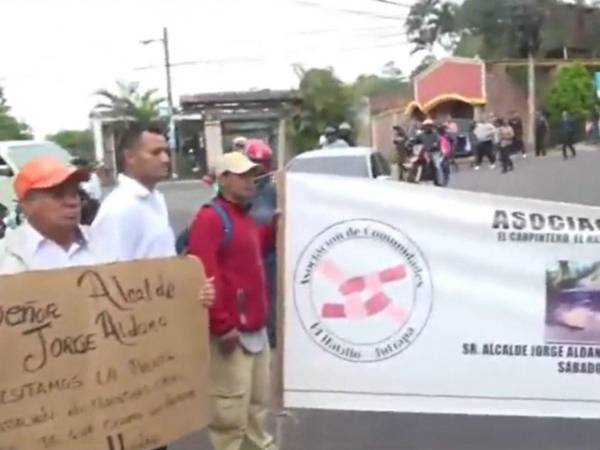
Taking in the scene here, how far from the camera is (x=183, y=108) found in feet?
171

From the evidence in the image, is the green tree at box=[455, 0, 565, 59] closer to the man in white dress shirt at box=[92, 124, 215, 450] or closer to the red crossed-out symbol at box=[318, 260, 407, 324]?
the red crossed-out symbol at box=[318, 260, 407, 324]

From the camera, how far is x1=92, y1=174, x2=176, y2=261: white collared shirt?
17.9 ft

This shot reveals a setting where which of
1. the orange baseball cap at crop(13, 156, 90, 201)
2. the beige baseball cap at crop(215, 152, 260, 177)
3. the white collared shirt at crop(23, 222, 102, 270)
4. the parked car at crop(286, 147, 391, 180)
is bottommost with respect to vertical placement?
the parked car at crop(286, 147, 391, 180)

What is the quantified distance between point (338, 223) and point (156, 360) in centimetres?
169

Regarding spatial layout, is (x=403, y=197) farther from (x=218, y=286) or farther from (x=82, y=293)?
(x=82, y=293)

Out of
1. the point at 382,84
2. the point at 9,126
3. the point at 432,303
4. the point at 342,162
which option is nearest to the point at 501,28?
the point at 382,84

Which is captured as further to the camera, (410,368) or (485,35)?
(485,35)

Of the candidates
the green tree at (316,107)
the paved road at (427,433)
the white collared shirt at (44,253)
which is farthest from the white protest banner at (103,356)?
the green tree at (316,107)

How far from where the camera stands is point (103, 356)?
15.3ft

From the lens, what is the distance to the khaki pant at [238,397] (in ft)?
19.8

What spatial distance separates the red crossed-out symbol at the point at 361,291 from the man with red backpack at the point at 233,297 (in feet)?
1.16

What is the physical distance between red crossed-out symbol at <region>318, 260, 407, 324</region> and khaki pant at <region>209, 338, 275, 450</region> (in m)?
0.41

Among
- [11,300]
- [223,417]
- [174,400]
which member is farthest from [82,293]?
[223,417]

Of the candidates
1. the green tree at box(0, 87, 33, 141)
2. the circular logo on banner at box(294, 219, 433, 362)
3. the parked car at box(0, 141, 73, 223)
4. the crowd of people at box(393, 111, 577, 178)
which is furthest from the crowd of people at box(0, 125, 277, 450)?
the green tree at box(0, 87, 33, 141)
